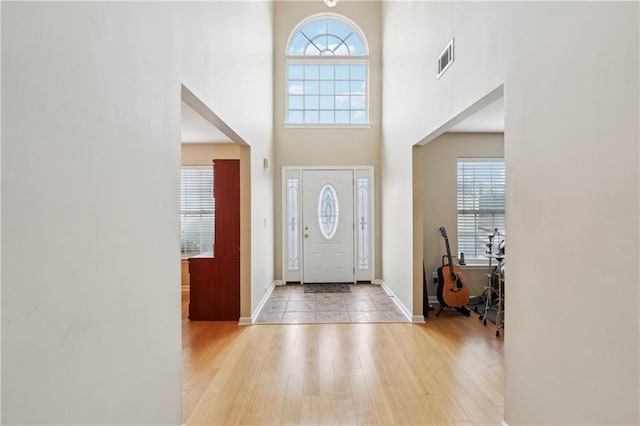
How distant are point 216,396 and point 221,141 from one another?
13.0 ft

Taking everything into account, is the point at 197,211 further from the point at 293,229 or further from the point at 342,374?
the point at 342,374

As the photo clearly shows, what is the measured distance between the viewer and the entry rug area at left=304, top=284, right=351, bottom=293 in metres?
5.60

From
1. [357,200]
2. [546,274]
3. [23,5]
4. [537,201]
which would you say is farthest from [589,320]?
[357,200]

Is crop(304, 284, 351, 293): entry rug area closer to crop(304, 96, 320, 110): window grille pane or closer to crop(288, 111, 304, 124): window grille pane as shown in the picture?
crop(288, 111, 304, 124): window grille pane

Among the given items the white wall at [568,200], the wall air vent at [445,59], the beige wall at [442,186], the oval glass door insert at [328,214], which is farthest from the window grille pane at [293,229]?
the white wall at [568,200]

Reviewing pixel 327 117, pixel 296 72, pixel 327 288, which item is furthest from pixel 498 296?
pixel 296 72

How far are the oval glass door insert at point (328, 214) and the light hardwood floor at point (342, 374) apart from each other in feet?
7.95

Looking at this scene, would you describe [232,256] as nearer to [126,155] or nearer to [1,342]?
[126,155]

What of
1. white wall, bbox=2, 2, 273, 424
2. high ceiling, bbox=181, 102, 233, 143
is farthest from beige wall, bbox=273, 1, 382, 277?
white wall, bbox=2, 2, 273, 424

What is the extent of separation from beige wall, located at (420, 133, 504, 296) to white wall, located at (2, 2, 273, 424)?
12.3ft

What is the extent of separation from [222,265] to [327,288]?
2155 millimetres

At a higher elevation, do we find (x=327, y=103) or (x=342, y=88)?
(x=342, y=88)

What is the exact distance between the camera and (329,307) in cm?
467

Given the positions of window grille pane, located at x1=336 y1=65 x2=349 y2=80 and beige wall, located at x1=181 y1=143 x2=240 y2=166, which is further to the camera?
window grille pane, located at x1=336 y1=65 x2=349 y2=80
